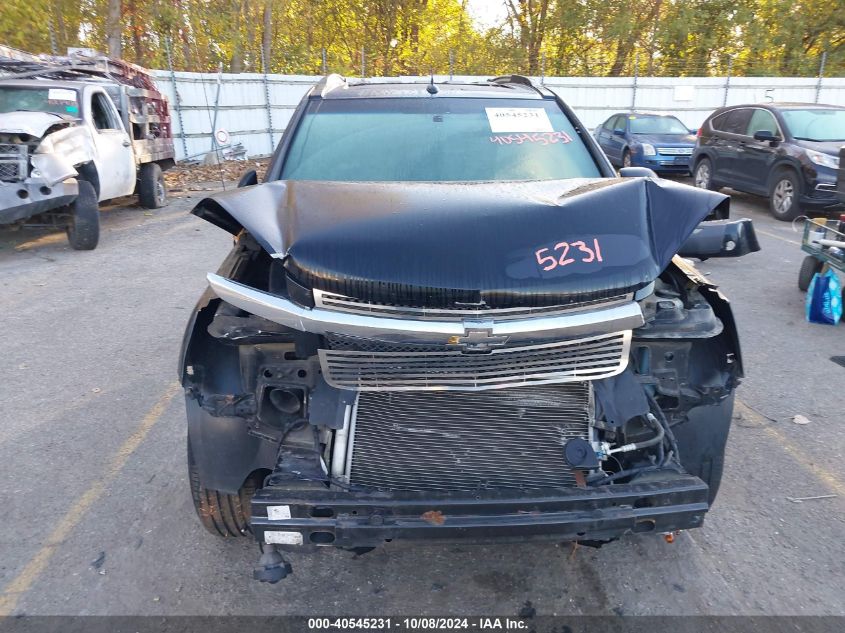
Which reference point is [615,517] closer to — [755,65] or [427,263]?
[427,263]

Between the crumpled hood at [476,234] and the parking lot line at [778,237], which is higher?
the crumpled hood at [476,234]

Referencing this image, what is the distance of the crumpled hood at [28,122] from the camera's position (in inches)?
298

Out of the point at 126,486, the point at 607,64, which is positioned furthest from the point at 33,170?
the point at 607,64

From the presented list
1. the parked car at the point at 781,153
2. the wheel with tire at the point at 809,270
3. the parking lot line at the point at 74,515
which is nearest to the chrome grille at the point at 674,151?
the parked car at the point at 781,153

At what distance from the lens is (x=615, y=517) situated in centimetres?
205

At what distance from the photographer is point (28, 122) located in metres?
7.80

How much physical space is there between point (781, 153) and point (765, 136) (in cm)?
45

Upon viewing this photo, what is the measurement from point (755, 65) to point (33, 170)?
994 inches

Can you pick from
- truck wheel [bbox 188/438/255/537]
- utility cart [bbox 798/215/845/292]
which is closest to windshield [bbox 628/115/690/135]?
utility cart [bbox 798/215/845/292]

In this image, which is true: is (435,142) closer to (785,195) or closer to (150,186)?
(785,195)

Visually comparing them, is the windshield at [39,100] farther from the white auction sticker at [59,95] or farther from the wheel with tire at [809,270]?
the wheel with tire at [809,270]

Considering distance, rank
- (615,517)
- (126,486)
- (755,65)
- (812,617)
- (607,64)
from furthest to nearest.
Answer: (607,64), (755,65), (126,486), (812,617), (615,517)

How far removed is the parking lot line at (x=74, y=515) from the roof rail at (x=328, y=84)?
7.43 feet

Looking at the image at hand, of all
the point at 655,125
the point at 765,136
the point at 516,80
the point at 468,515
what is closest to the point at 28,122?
the point at 516,80
